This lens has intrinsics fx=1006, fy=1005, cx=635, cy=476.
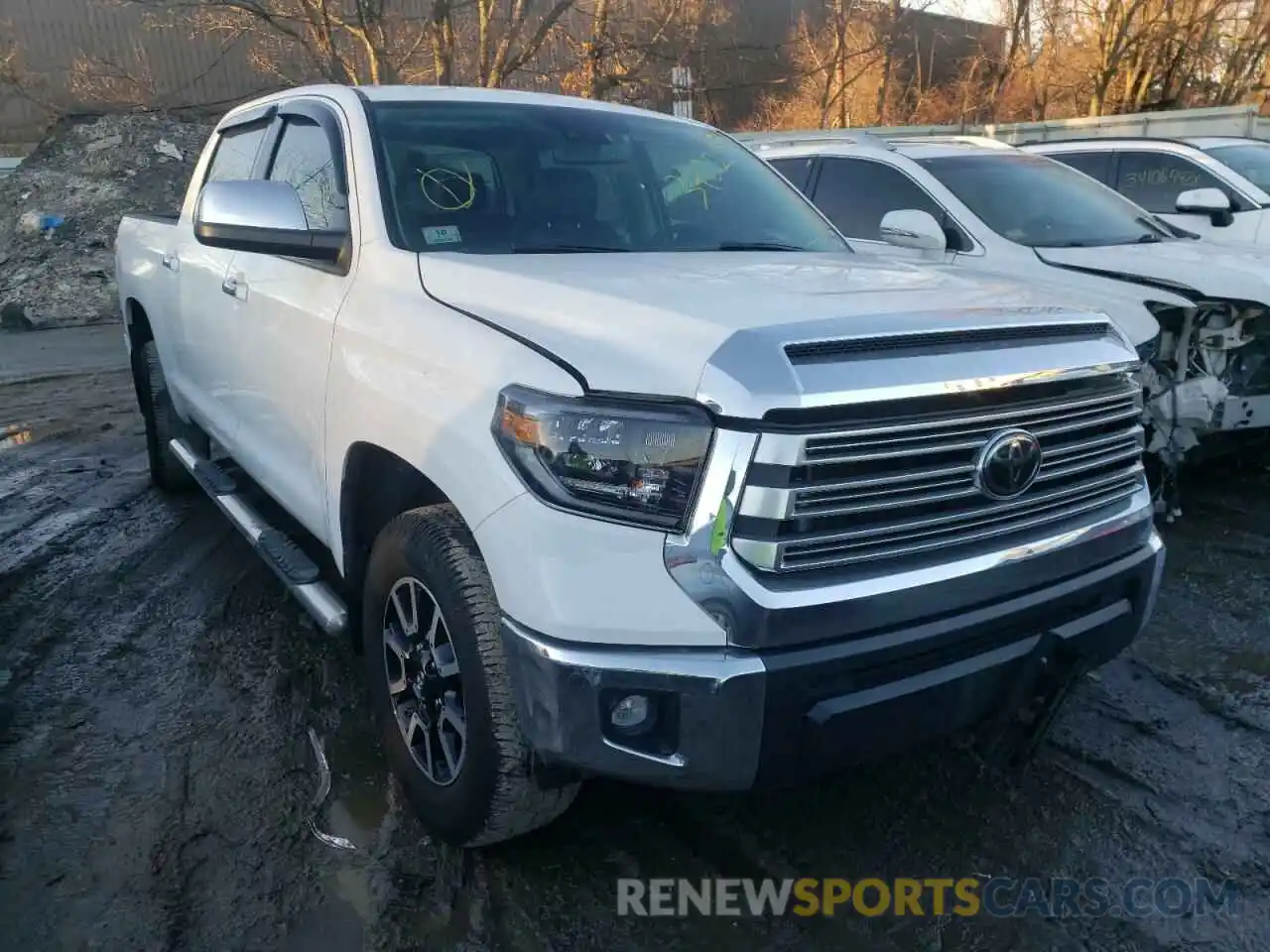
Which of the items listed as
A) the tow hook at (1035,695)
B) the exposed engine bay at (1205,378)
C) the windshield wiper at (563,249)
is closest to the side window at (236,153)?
the windshield wiper at (563,249)

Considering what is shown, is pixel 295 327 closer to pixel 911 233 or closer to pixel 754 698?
pixel 754 698

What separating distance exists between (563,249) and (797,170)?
166 inches

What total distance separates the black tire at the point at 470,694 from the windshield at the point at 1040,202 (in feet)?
14.7

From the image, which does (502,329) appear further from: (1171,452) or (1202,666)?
(1171,452)

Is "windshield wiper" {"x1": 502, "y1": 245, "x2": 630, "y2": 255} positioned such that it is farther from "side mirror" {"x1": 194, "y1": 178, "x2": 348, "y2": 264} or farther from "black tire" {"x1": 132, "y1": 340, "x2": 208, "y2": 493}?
"black tire" {"x1": 132, "y1": 340, "x2": 208, "y2": 493}

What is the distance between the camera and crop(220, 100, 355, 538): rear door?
295cm

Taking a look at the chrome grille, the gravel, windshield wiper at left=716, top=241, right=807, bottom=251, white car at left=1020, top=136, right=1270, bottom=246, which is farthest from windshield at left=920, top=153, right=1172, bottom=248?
the gravel

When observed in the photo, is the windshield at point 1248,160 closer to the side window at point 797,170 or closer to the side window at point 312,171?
the side window at point 797,170

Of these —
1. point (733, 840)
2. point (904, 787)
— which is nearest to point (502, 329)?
point (733, 840)

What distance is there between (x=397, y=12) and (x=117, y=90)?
22.5ft

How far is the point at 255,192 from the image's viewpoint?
2.96 meters

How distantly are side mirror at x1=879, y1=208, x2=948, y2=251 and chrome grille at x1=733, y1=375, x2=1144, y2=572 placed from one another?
1.79m

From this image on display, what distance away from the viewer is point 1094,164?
8758mm

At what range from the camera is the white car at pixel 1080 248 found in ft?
15.0
